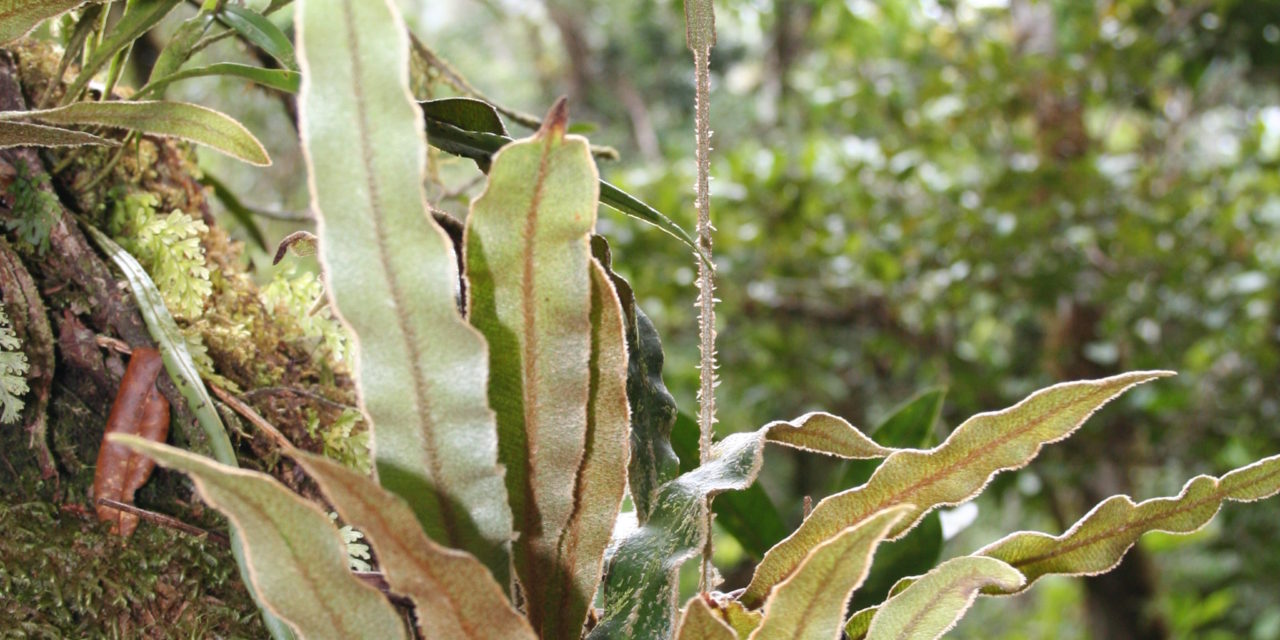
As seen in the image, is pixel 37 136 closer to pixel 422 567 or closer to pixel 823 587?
pixel 422 567

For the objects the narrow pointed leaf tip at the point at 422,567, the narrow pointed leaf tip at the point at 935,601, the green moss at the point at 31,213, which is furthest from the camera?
the green moss at the point at 31,213

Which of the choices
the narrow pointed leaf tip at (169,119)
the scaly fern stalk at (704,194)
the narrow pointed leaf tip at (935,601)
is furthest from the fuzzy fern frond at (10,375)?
the narrow pointed leaf tip at (935,601)

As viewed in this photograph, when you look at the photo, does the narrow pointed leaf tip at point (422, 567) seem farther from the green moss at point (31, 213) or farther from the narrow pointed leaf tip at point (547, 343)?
the green moss at point (31, 213)

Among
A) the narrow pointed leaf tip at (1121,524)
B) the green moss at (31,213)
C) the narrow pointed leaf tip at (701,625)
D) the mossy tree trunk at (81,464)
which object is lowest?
the narrow pointed leaf tip at (1121,524)

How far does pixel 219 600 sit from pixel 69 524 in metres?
0.09

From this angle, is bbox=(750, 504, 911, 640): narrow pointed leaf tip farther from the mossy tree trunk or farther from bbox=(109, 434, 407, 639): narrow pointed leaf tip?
the mossy tree trunk

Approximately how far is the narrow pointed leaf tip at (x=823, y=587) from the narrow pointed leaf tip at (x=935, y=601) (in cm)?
6

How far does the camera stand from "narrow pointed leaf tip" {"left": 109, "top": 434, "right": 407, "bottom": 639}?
1.27 feet

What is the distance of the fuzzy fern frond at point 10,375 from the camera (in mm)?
562

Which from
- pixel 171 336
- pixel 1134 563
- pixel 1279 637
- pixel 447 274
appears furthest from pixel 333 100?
pixel 1279 637

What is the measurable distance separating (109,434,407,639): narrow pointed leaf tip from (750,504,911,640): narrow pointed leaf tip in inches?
6.7

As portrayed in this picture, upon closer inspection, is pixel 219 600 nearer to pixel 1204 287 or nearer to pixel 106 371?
pixel 106 371

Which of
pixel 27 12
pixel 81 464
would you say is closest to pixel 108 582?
pixel 81 464

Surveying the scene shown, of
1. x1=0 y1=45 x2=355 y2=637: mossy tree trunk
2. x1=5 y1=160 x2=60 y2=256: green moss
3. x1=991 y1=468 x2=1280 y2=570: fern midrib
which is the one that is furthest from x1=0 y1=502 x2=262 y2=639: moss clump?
x1=991 y1=468 x2=1280 y2=570: fern midrib
